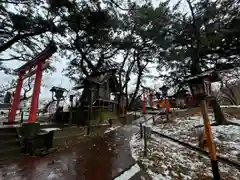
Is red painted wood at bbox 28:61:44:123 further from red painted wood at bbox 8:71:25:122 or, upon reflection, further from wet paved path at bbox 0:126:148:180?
red painted wood at bbox 8:71:25:122

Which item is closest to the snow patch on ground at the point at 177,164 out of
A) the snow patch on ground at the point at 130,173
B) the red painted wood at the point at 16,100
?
the snow patch on ground at the point at 130,173

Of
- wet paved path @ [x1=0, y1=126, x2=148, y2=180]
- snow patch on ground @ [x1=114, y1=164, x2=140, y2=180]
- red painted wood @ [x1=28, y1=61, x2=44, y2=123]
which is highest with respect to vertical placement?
red painted wood @ [x1=28, y1=61, x2=44, y2=123]

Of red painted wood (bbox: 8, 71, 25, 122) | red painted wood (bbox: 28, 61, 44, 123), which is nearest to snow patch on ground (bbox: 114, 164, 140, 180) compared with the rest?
red painted wood (bbox: 28, 61, 44, 123)

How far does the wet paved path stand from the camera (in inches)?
165

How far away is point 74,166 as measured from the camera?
4.89m

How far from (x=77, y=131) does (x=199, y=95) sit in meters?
6.88

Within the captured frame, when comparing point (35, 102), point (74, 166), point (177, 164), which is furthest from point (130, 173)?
point (35, 102)

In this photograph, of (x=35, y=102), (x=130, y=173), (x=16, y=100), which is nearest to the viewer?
(x=130, y=173)

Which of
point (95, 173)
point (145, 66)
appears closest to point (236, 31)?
point (95, 173)

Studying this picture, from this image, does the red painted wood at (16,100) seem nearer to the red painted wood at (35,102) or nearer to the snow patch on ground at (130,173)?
the red painted wood at (35,102)

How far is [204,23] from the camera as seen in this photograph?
9.53 meters

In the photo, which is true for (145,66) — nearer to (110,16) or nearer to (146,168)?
(110,16)

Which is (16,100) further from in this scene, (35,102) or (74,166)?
(74,166)

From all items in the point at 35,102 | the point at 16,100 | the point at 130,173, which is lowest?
the point at 130,173
